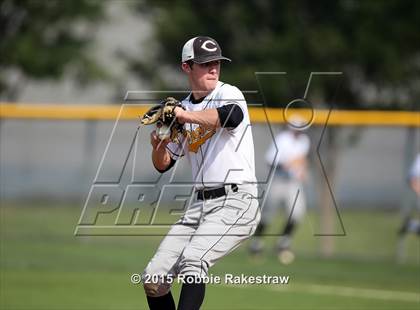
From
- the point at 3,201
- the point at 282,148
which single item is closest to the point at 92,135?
the point at 3,201

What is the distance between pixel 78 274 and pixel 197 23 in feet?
25.6

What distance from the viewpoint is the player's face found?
241 inches

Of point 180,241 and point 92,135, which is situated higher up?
point 92,135

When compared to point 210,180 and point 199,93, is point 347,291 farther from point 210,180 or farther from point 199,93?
point 199,93

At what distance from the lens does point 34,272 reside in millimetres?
11359

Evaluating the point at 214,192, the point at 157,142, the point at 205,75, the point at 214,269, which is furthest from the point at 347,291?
the point at 205,75

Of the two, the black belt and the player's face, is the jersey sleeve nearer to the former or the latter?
the player's face

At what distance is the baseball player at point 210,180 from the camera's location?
6016 mm

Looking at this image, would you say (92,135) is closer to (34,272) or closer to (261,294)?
(34,272)

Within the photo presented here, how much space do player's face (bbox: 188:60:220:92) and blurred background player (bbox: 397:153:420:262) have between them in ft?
20.1

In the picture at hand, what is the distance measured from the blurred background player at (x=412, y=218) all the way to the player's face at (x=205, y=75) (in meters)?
6.14

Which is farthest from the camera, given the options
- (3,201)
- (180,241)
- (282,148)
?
(3,201)

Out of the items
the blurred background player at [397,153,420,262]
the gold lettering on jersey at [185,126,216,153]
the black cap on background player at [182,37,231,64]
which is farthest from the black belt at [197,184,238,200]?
the blurred background player at [397,153,420,262]

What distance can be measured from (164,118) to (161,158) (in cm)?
56
